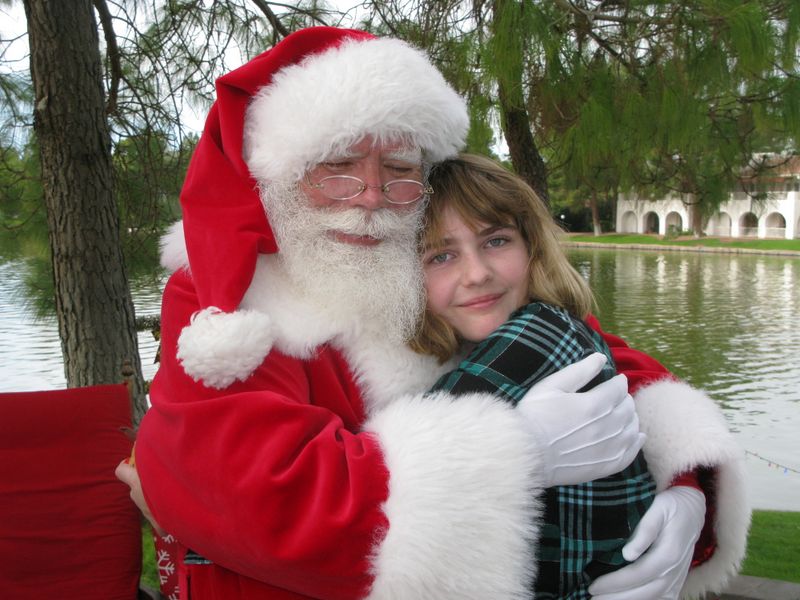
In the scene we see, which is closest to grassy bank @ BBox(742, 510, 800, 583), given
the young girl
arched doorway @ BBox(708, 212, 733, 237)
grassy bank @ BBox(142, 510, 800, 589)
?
grassy bank @ BBox(142, 510, 800, 589)

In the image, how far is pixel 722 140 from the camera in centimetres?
400

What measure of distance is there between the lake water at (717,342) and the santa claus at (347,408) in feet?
4.17

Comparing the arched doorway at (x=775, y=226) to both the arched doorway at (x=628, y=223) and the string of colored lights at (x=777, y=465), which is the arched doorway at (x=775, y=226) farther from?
the string of colored lights at (x=777, y=465)

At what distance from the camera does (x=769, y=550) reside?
3771 mm

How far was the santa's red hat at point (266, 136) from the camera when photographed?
1360 mm

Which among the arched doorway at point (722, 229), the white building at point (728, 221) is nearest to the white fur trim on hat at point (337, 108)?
the white building at point (728, 221)

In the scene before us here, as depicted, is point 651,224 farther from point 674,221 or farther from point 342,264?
point 342,264

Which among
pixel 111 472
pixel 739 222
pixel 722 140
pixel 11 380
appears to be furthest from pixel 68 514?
pixel 739 222

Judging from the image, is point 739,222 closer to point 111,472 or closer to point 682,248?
point 682,248

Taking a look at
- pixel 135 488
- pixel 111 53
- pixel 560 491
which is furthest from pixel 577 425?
pixel 111 53

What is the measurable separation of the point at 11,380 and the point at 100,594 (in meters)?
5.63

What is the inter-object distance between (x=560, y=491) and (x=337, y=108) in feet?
2.97

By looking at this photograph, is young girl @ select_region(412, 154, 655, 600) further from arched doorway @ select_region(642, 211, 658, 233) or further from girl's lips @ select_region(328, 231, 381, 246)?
arched doorway @ select_region(642, 211, 658, 233)

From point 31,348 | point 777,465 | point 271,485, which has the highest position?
point 271,485
